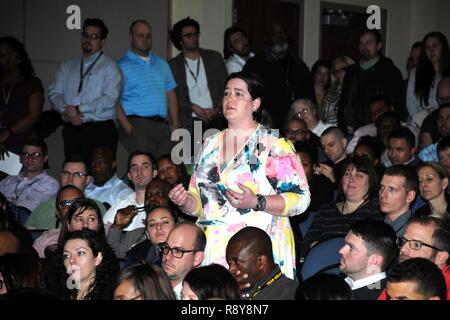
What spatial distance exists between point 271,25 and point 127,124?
2.82 m

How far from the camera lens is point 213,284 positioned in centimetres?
293

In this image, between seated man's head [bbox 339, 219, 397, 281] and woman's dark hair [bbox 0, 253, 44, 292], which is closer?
woman's dark hair [bbox 0, 253, 44, 292]

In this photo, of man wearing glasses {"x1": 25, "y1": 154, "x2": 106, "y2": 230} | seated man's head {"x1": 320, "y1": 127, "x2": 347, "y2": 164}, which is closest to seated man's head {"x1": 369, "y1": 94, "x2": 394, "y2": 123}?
seated man's head {"x1": 320, "y1": 127, "x2": 347, "y2": 164}

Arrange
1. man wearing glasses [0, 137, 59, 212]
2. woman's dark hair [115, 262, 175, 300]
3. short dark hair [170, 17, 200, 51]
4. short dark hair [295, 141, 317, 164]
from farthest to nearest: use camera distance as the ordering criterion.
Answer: short dark hair [170, 17, 200, 51]
man wearing glasses [0, 137, 59, 212]
short dark hair [295, 141, 317, 164]
woman's dark hair [115, 262, 175, 300]

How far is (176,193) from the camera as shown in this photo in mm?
3307

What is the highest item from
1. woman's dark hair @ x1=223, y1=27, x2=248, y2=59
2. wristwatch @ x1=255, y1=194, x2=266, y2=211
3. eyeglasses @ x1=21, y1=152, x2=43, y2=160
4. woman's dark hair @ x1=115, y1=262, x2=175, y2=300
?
woman's dark hair @ x1=223, y1=27, x2=248, y2=59

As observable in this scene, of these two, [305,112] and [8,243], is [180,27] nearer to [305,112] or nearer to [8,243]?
[305,112]

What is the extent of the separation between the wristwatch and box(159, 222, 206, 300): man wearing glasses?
487mm

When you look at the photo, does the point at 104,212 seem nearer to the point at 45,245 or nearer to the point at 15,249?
the point at 45,245

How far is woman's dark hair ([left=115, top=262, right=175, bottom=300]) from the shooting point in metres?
3.03

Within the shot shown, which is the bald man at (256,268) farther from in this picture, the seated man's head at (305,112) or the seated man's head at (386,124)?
the seated man's head at (305,112)

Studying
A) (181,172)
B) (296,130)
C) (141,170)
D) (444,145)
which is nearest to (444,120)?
(444,145)

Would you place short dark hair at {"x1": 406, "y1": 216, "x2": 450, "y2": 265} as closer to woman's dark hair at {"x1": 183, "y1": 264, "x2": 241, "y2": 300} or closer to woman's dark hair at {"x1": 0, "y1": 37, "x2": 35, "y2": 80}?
woman's dark hair at {"x1": 183, "y1": 264, "x2": 241, "y2": 300}

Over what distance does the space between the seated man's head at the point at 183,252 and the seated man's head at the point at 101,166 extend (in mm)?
2477
